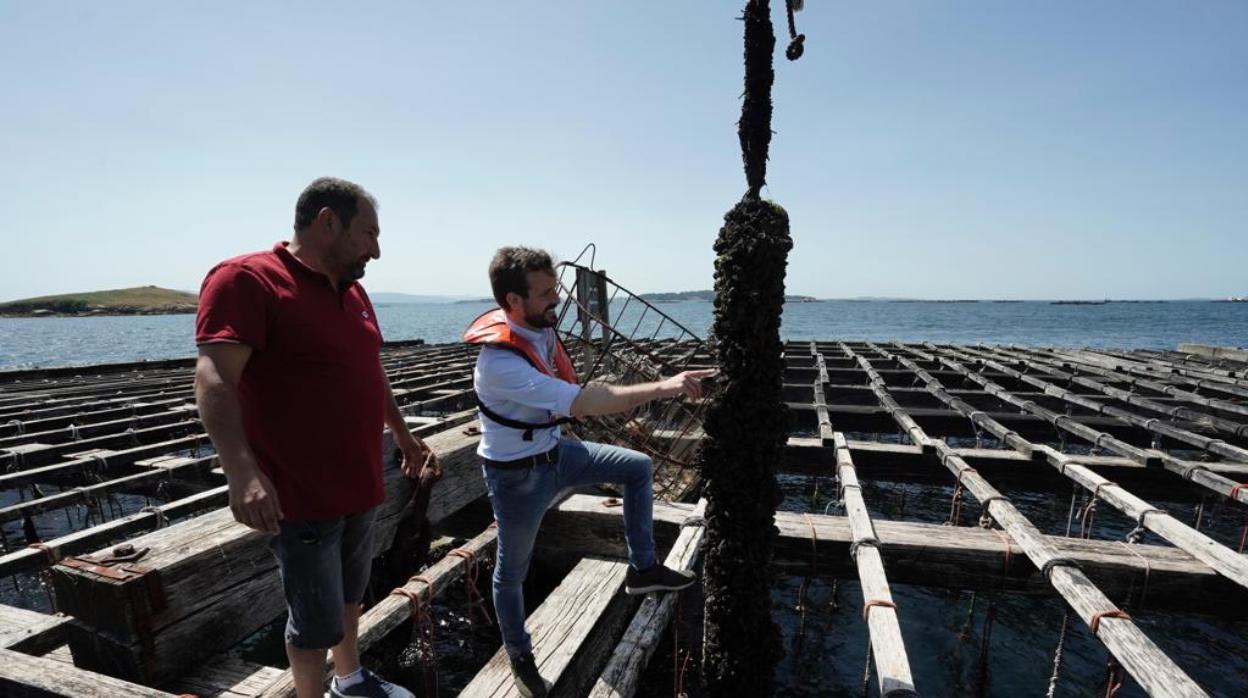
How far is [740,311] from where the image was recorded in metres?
2.87

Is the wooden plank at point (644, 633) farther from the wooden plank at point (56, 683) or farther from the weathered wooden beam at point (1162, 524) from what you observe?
the weathered wooden beam at point (1162, 524)

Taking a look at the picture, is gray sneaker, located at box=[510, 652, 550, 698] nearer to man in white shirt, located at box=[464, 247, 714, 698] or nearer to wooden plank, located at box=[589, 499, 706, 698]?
man in white shirt, located at box=[464, 247, 714, 698]

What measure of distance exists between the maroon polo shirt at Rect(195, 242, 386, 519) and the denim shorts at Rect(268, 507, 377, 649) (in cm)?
10

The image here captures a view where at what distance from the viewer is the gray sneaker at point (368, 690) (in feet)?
9.27

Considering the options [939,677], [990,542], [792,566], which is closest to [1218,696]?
[939,677]

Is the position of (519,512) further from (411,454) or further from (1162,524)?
(1162,524)

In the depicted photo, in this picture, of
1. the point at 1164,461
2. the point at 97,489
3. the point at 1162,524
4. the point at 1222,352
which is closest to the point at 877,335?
the point at 1222,352

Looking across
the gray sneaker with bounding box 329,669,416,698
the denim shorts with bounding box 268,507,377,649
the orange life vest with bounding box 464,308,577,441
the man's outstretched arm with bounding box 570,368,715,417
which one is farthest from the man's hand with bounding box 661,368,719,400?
the gray sneaker with bounding box 329,669,416,698

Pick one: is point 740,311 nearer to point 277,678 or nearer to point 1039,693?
point 277,678

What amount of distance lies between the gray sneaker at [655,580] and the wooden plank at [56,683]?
2.29m

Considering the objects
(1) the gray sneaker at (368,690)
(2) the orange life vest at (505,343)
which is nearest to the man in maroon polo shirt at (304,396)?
(1) the gray sneaker at (368,690)

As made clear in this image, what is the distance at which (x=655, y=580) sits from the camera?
3.39 metres

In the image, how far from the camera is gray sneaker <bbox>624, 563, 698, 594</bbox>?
133 inches

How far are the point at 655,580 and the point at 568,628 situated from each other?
666 millimetres
